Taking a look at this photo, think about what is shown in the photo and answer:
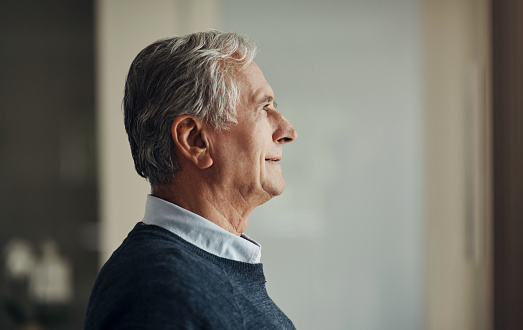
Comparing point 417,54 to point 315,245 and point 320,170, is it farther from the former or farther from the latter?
point 315,245

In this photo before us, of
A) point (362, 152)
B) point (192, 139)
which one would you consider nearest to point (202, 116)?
point (192, 139)

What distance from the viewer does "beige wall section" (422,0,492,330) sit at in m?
2.32

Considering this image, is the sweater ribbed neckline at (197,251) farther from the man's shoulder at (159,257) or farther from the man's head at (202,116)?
the man's head at (202,116)

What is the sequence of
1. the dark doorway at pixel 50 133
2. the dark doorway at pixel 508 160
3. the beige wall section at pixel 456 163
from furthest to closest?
the dark doorway at pixel 50 133, the beige wall section at pixel 456 163, the dark doorway at pixel 508 160

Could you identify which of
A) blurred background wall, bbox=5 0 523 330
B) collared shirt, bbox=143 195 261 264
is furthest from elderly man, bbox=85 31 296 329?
blurred background wall, bbox=5 0 523 330

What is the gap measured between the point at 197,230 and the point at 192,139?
0.57 feet

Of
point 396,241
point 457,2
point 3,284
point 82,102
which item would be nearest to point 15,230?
point 3,284

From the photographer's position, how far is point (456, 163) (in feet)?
7.88

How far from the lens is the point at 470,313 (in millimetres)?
2402

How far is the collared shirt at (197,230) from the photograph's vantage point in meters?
0.93

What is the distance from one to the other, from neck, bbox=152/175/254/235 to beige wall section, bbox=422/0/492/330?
1.68m

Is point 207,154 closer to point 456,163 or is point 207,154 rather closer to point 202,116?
point 202,116

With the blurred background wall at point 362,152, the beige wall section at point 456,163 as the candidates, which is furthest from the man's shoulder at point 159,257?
the beige wall section at point 456,163

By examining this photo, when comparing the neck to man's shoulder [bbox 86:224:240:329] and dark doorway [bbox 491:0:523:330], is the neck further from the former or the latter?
dark doorway [bbox 491:0:523:330]
